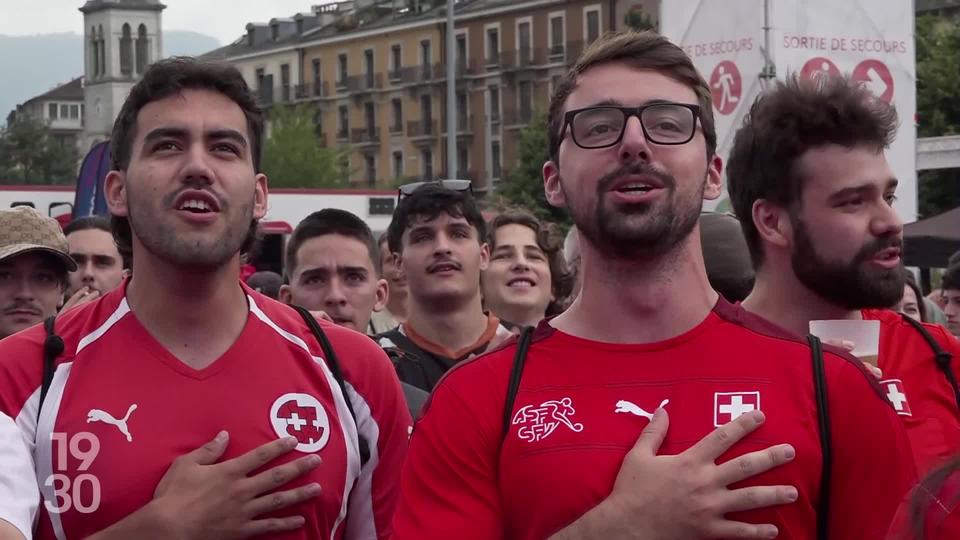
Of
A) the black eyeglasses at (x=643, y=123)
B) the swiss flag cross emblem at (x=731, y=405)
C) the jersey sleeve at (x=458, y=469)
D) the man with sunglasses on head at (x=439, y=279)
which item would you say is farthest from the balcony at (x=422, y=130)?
the swiss flag cross emblem at (x=731, y=405)

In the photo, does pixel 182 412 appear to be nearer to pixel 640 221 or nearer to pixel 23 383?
pixel 23 383

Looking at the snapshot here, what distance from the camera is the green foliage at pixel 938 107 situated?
4231cm

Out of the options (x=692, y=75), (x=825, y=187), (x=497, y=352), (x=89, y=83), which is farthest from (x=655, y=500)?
(x=89, y=83)

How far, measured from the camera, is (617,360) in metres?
3.17

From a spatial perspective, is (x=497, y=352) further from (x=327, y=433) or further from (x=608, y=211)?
(x=327, y=433)

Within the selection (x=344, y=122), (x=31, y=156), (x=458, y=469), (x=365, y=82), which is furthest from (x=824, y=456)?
(x=344, y=122)

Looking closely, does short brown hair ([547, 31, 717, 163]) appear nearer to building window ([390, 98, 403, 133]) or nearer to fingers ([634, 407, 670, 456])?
fingers ([634, 407, 670, 456])

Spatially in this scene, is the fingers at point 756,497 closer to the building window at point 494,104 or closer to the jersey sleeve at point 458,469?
the jersey sleeve at point 458,469

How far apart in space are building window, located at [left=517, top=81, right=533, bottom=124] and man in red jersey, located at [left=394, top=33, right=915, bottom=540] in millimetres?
80070

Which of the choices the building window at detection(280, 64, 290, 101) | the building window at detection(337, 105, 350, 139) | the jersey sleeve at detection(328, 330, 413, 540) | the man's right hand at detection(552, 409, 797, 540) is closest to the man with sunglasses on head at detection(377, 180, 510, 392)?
the jersey sleeve at detection(328, 330, 413, 540)

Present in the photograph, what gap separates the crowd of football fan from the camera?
9.86ft

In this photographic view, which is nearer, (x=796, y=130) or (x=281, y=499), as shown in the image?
(x=281, y=499)

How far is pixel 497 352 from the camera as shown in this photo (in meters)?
3.27

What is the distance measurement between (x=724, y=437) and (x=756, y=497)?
120 millimetres
